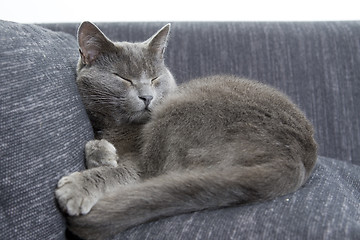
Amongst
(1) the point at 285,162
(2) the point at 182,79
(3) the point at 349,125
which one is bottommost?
(3) the point at 349,125

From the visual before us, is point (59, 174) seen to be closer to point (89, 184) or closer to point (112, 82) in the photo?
point (89, 184)

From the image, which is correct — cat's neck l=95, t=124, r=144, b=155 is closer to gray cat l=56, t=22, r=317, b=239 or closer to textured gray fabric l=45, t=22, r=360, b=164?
gray cat l=56, t=22, r=317, b=239

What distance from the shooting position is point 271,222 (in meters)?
1.09

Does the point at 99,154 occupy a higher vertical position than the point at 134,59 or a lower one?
lower

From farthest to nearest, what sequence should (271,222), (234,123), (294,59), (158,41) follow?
(294,59) < (158,41) < (234,123) < (271,222)

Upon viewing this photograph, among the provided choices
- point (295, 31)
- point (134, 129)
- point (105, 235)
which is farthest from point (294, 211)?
point (295, 31)

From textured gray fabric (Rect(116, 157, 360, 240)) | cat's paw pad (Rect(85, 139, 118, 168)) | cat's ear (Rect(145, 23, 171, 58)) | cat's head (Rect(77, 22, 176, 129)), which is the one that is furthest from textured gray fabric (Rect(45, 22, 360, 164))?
textured gray fabric (Rect(116, 157, 360, 240))

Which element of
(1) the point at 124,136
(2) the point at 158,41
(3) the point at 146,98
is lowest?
(1) the point at 124,136

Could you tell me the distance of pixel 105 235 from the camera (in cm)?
113

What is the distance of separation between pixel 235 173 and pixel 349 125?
112 cm

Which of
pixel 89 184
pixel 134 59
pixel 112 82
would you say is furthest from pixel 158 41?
pixel 89 184

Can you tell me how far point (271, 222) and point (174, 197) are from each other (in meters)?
0.24

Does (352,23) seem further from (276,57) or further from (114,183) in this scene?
(114,183)

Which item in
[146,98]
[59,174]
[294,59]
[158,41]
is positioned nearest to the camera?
[59,174]
